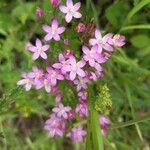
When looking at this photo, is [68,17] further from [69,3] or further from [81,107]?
[81,107]

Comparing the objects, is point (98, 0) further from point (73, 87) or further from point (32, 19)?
point (73, 87)

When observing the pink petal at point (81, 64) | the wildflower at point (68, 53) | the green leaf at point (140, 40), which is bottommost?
the pink petal at point (81, 64)

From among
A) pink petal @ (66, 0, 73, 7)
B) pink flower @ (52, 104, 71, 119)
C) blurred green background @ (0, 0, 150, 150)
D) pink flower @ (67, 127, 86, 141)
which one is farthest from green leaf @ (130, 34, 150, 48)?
pink petal @ (66, 0, 73, 7)

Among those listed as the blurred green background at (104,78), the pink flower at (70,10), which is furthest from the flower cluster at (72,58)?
the blurred green background at (104,78)

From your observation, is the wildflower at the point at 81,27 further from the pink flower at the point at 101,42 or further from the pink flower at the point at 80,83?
the pink flower at the point at 80,83

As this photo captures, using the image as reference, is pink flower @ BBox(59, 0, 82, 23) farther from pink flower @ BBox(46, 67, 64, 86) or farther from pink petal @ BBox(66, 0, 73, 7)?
pink flower @ BBox(46, 67, 64, 86)

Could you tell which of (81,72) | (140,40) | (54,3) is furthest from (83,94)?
(140,40)

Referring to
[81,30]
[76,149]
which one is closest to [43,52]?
[81,30]
